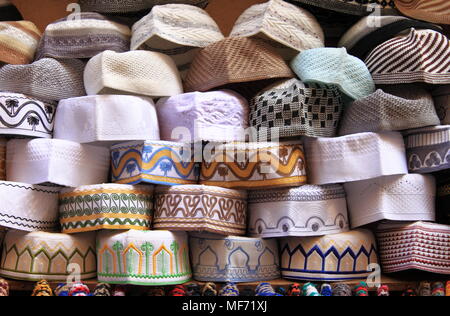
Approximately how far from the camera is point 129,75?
4.86 feet

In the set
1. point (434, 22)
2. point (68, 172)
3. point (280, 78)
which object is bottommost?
point (68, 172)

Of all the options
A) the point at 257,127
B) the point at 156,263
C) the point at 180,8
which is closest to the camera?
the point at 156,263

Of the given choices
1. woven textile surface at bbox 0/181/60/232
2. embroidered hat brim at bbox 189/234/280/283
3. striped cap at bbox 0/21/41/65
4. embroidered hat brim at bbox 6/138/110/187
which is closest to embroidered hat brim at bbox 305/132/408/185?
embroidered hat brim at bbox 189/234/280/283

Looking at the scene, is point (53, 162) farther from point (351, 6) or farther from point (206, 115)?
point (351, 6)

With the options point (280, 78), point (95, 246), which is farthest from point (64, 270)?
point (280, 78)

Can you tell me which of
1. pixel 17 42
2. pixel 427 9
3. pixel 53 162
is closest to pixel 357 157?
pixel 427 9

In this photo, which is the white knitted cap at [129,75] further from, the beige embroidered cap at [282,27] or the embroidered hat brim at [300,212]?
the embroidered hat brim at [300,212]

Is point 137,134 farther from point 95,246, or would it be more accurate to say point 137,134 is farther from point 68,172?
point 95,246

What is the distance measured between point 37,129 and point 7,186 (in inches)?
6.7

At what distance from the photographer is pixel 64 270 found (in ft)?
4.60

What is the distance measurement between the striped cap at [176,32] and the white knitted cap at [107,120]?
0.19 m

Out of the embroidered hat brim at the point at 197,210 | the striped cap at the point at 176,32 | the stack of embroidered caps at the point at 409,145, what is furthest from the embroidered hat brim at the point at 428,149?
the striped cap at the point at 176,32

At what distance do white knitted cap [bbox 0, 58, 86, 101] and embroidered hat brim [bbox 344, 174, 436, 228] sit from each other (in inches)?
32.9

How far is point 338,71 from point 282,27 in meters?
0.22
